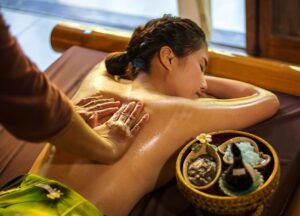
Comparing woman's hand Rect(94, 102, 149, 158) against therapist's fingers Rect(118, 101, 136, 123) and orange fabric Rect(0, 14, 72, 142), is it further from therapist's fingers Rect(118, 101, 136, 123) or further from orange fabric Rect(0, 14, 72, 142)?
orange fabric Rect(0, 14, 72, 142)

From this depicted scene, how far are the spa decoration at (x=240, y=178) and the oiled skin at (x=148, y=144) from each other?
1.07ft

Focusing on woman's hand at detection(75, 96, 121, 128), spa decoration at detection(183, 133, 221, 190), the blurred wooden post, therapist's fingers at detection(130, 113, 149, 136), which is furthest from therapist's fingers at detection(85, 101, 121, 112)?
the blurred wooden post

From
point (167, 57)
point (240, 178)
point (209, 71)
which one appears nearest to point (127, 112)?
point (167, 57)

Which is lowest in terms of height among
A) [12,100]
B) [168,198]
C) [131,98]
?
[168,198]

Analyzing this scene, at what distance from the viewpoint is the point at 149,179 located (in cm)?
145

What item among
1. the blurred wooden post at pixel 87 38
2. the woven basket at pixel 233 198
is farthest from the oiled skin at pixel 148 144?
the blurred wooden post at pixel 87 38

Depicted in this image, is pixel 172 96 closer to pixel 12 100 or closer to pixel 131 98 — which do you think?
pixel 131 98

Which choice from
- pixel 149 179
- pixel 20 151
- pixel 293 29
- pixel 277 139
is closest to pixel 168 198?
pixel 149 179

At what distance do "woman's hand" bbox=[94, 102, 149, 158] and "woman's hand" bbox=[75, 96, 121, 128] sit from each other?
0.14 feet

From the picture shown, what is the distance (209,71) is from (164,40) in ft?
1.65

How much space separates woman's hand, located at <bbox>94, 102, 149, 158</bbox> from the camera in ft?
4.49

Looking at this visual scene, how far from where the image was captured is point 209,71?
2.08 m

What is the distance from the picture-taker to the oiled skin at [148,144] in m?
1.38

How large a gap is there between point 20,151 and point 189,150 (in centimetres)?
75
